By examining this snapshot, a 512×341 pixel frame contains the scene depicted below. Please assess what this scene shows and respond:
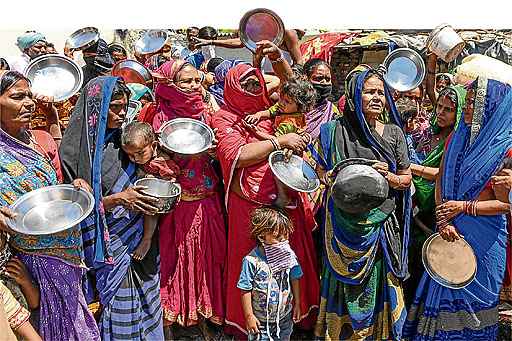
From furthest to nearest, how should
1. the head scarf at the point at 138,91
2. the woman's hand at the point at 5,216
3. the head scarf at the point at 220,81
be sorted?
1. the head scarf at the point at 220,81
2. the head scarf at the point at 138,91
3. the woman's hand at the point at 5,216

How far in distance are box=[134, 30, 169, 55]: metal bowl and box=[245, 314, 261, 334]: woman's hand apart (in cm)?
468

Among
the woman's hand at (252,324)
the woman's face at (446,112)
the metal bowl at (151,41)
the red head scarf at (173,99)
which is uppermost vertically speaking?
the metal bowl at (151,41)

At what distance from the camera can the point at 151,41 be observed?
7062 millimetres

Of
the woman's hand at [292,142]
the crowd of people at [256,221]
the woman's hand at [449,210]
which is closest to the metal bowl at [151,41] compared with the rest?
the crowd of people at [256,221]

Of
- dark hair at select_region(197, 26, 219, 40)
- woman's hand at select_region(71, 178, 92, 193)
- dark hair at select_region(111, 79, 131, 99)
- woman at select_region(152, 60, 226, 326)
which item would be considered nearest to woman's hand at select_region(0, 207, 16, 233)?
woman's hand at select_region(71, 178, 92, 193)

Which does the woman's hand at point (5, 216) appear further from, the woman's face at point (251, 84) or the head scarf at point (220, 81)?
the head scarf at point (220, 81)

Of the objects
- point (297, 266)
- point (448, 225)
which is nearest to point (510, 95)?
point (448, 225)

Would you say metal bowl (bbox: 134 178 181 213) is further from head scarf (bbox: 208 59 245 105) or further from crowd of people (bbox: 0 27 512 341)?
head scarf (bbox: 208 59 245 105)

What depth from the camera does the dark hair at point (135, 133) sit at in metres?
3.06

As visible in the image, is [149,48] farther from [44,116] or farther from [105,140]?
[105,140]

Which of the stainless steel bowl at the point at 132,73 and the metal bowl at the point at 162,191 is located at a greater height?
the stainless steel bowl at the point at 132,73

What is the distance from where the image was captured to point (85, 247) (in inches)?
117

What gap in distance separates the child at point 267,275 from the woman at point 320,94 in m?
1.05

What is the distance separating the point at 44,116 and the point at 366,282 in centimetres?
231
